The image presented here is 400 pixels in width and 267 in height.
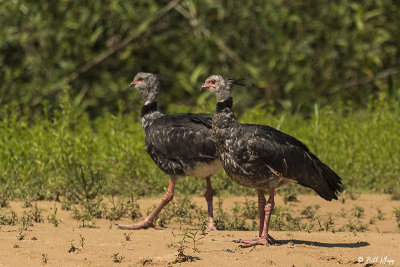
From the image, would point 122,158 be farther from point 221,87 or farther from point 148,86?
point 221,87

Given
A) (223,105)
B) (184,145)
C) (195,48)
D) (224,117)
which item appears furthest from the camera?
(195,48)

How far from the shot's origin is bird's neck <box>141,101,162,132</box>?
714 centimetres

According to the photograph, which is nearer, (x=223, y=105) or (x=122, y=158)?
(x=223, y=105)

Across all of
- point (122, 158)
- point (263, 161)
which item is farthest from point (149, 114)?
point (263, 161)

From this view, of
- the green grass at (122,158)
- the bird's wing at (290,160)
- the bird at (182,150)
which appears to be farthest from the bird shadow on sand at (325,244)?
the green grass at (122,158)

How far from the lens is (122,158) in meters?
7.89

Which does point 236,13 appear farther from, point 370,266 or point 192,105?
point 370,266

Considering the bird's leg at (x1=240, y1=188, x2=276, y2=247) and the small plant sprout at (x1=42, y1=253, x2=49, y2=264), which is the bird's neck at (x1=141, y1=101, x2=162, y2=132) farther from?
the small plant sprout at (x1=42, y1=253, x2=49, y2=264)

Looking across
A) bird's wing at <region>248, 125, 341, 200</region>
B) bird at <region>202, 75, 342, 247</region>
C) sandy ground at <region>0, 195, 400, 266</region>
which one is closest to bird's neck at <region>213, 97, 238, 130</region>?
bird at <region>202, 75, 342, 247</region>

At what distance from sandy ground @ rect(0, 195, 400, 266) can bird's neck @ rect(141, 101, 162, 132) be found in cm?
132

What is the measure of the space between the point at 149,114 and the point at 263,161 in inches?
84.1

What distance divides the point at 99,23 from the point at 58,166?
170 inches

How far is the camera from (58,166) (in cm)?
770

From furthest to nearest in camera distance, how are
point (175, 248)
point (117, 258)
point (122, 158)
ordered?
point (122, 158)
point (175, 248)
point (117, 258)
